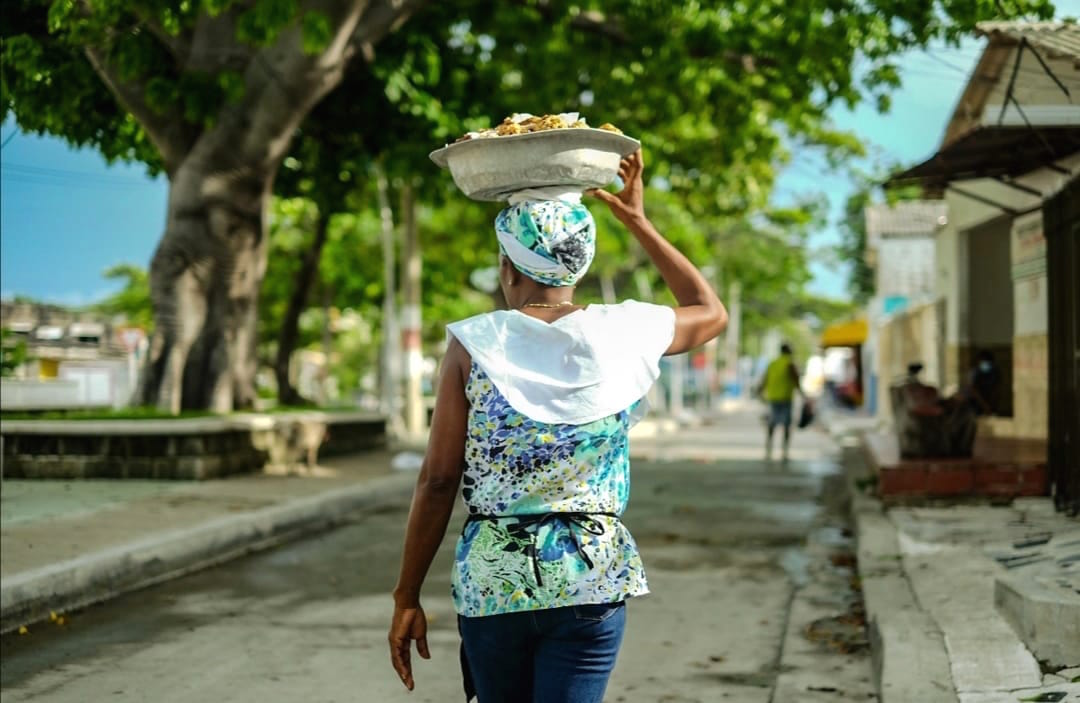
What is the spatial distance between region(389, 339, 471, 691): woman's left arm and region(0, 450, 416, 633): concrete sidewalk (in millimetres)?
4690

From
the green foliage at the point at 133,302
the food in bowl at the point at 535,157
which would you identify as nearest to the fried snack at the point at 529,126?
the food in bowl at the point at 535,157

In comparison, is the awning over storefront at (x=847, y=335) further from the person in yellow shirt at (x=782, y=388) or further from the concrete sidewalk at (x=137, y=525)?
the concrete sidewalk at (x=137, y=525)

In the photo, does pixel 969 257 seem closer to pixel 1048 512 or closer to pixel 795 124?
pixel 795 124

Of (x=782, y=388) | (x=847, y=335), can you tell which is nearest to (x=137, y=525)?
(x=782, y=388)

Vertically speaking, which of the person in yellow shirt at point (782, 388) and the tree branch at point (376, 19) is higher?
the tree branch at point (376, 19)

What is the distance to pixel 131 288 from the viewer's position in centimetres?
4894

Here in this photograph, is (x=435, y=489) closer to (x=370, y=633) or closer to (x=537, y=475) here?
(x=537, y=475)

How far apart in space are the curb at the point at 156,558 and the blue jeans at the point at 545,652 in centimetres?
487

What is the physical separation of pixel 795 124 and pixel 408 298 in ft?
28.8

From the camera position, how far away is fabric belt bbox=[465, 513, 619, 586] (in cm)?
260

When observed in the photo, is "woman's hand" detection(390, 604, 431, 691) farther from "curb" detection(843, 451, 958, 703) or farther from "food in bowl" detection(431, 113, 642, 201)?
"curb" detection(843, 451, 958, 703)

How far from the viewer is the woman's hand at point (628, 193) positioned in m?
3.03

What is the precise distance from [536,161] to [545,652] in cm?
104

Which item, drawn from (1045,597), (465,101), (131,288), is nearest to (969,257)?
(465,101)
